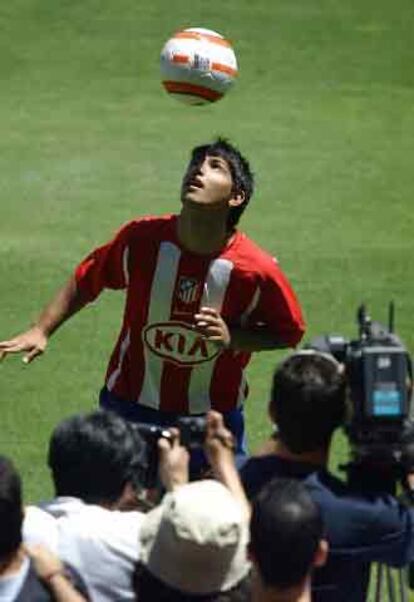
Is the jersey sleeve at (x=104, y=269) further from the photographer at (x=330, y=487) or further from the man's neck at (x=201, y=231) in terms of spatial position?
the photographer at (x=330, y=487)

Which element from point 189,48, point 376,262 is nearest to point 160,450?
point 189,48

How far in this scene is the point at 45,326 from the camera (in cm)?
798

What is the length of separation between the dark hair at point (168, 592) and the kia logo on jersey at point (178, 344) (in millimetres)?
2691

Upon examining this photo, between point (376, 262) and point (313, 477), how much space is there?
22.6ft

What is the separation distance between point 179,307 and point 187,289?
0.29 feet

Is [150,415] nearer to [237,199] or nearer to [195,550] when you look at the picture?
[237,199]

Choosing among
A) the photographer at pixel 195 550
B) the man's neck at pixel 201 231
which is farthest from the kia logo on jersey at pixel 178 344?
the photographer at pixel 195 550

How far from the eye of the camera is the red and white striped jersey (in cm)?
795

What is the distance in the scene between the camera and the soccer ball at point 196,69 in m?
9.08

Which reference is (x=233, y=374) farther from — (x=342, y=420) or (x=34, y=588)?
(x=34, y=588)

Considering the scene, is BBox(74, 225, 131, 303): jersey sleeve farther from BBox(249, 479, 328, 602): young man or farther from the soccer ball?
BBox(249, 479, 328, 602): young man

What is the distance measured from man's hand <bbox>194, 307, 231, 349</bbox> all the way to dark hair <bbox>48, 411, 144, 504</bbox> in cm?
145

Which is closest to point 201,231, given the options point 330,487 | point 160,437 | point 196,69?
point 196,69

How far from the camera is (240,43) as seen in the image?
59.0ft
